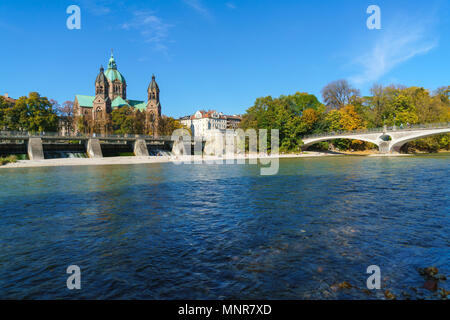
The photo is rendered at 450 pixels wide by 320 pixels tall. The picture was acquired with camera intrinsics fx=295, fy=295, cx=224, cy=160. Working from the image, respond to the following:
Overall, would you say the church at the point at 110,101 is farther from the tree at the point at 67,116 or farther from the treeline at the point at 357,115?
the treeline at the point at 357,115

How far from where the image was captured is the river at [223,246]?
6402 millimetres

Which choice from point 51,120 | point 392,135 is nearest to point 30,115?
point 51,120

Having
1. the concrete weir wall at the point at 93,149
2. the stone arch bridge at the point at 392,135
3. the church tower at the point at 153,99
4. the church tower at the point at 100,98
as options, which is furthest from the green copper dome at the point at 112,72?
the stone arch bridge at the point at 392,135

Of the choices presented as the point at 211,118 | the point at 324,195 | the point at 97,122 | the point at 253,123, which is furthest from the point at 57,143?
the point at 211,118

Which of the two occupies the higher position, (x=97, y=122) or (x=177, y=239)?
(x=97, y=122)

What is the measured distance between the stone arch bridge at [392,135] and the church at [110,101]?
187 ft

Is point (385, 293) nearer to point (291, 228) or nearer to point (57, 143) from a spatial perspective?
point (291, 228)

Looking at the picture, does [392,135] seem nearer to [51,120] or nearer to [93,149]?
[93,149]

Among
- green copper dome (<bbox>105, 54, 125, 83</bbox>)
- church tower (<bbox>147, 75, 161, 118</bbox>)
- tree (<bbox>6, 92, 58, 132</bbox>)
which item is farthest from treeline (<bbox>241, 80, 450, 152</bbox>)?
green copper dome (<bbox>105, 54, 125, 83</bbox>)

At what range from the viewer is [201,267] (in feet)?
24.5

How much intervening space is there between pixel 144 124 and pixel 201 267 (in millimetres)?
86092

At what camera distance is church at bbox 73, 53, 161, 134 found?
9449cm

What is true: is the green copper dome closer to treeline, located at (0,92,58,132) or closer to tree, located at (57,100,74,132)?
tree, located at (57,100,74,132)

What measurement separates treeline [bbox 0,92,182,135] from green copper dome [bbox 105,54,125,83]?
3598cm
